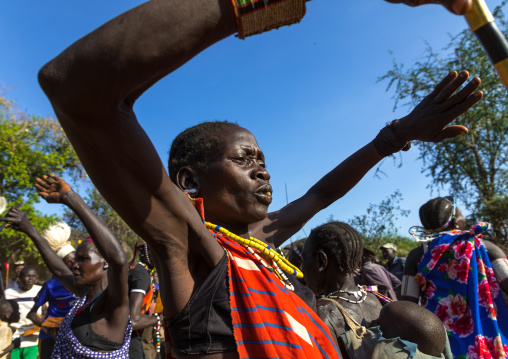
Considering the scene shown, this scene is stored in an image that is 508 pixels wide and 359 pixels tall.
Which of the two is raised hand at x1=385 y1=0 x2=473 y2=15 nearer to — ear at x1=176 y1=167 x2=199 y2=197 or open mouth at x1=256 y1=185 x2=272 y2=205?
open mouth at x1=256 y1=185 x2=272 y2=205

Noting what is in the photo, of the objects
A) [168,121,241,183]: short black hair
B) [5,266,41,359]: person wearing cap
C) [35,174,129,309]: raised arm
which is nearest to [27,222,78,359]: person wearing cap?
[35,174,129,309]: raised arm

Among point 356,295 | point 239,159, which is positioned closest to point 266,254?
point 239,159

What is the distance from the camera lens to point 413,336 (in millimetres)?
2254

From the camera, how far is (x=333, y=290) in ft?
9.98

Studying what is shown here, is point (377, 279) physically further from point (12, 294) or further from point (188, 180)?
point (12, 294)

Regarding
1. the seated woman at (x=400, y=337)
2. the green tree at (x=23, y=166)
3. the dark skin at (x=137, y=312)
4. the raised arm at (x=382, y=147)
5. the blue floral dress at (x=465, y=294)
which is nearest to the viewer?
the raised arm at (x=382, y=147)

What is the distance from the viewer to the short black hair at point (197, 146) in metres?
1.93

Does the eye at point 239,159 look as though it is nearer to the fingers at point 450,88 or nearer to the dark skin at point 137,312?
the fingers at point 450,88

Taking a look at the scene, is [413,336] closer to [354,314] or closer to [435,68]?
[354,314]

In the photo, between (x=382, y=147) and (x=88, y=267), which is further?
(x=88, y=267)

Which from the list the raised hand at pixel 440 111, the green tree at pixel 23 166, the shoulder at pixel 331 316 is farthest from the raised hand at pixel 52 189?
the green tree at pixel 23 166

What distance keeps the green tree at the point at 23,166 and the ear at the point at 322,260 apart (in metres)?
19.5

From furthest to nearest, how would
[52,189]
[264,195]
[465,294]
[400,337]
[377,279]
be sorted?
[377,279]
[465,294]
[52,189]
[400,337]
[264,195]

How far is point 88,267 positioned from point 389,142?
9.91ft
